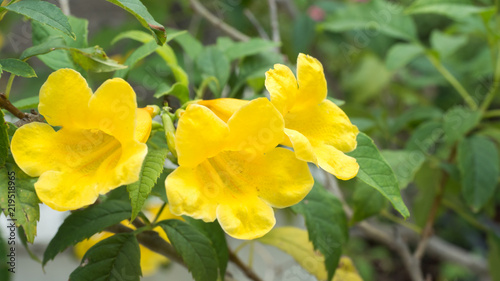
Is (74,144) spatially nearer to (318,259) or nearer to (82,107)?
(82,107)

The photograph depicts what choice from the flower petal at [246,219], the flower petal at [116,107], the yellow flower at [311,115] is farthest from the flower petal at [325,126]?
the flower petal at [116,107]

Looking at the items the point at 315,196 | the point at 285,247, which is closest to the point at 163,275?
the point at 285,247

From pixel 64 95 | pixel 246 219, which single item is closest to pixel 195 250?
pixel 246 219

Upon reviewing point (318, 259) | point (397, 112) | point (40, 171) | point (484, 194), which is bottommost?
point (397, 112)

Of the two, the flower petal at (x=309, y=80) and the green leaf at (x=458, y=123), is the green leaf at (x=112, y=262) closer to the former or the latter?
the flower petal at (x=309, y=80)

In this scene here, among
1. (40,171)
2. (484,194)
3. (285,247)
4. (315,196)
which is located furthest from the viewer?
(484,194)
